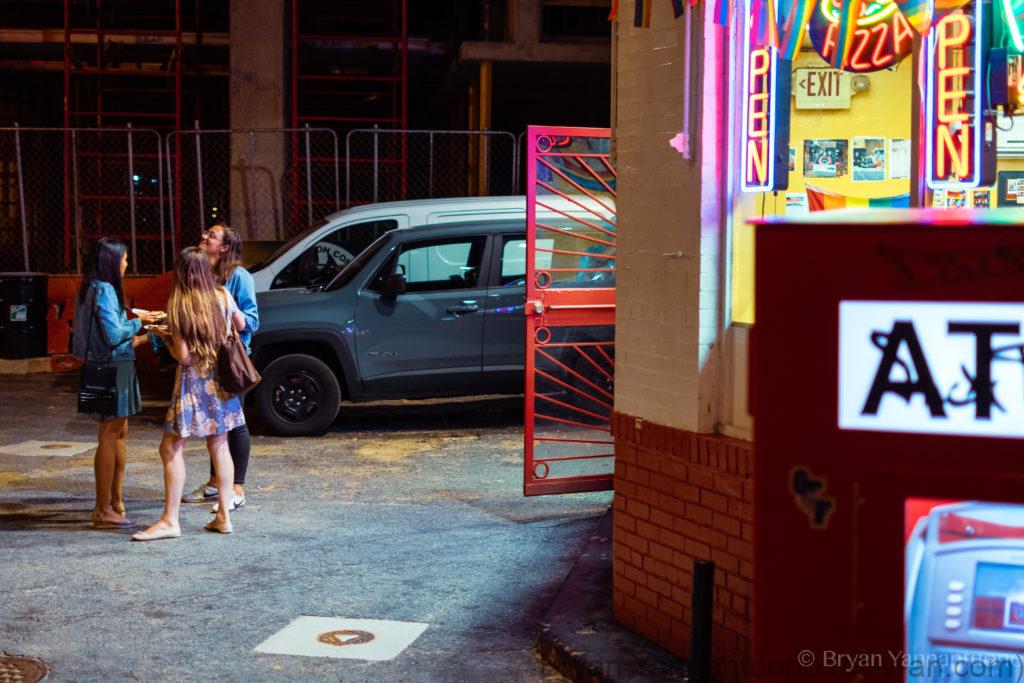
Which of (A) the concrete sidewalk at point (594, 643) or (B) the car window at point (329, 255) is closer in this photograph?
(A) the concrete sidewalk at point (594, 643)

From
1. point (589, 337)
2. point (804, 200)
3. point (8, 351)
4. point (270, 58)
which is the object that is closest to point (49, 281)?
point (8, 351)

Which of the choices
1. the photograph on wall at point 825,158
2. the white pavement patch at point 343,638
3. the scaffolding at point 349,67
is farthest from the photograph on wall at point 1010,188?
the scaffolding at point 349,67

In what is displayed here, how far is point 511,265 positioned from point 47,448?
4375mm

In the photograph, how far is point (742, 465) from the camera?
484cm

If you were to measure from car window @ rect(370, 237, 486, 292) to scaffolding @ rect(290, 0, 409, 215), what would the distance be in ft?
19.6

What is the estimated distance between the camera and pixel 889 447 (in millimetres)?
2205

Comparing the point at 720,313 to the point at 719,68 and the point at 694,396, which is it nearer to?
the point at 694,396

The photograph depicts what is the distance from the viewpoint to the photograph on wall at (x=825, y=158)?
18.4ft

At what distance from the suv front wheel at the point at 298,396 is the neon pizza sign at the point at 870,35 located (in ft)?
23.7

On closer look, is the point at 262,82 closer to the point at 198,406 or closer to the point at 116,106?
the point at 116,106

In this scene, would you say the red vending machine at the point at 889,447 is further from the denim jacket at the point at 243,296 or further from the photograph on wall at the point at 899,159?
the denim jacket at the point at 243,296

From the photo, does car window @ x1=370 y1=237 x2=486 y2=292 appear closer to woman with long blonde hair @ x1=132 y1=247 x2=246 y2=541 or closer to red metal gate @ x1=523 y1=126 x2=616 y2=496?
red metal gate @ x1=523 y1=126 x2=616 y2=496

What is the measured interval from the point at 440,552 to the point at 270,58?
1348 cm

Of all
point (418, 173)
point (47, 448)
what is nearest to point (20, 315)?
point (47, 448)
